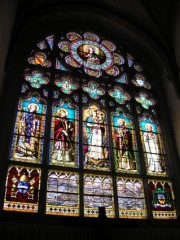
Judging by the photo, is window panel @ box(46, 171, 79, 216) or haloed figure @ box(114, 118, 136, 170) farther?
haloed figure @ box(114, 118, 136, 170)

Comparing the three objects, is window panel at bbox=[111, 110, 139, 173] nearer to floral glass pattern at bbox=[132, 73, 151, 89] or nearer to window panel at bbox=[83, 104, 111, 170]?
window panel at bbox=[83, 104, 111, 170]

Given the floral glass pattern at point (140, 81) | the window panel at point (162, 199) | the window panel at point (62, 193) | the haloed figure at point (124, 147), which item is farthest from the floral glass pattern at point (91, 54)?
the window panel at point (162, 199)

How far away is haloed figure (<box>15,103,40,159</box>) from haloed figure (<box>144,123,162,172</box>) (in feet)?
9.80

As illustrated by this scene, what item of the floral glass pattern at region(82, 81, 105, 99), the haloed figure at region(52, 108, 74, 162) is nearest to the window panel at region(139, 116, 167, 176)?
the floral glass pattern at region(82, 81, 105, 99)

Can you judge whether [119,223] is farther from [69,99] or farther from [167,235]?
[69,99]

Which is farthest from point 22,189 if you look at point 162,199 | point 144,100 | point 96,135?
point 144,100

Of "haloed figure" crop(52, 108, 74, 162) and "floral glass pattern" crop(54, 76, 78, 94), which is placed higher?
"floral glass pattern" crop(54, 76, 78, 94)

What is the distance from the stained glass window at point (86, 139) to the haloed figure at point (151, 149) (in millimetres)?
29

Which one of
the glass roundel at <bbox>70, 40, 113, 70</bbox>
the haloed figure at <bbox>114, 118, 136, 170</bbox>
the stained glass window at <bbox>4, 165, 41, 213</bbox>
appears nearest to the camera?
the stained glass window at <bbox>4, 165, 41, 213</bbox>

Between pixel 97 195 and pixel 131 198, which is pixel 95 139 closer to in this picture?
pixel 97 195

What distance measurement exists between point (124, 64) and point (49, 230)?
594 centimetres

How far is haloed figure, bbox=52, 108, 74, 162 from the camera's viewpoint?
7184 millimetres

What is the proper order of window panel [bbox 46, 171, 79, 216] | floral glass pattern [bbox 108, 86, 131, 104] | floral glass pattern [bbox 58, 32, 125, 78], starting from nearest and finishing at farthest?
window panel [bbox 46, 171, 79, 216] < floral glass pattern [bbox 108, 86, 131, 104] < floral glass pattern [bbox 58, 32, 125, 78]

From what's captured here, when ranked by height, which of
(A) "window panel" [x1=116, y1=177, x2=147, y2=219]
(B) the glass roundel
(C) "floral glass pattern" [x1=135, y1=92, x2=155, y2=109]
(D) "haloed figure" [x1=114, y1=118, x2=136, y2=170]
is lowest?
(A) "window panel" [x1=116, y1=177, x2=147, y2=219]
